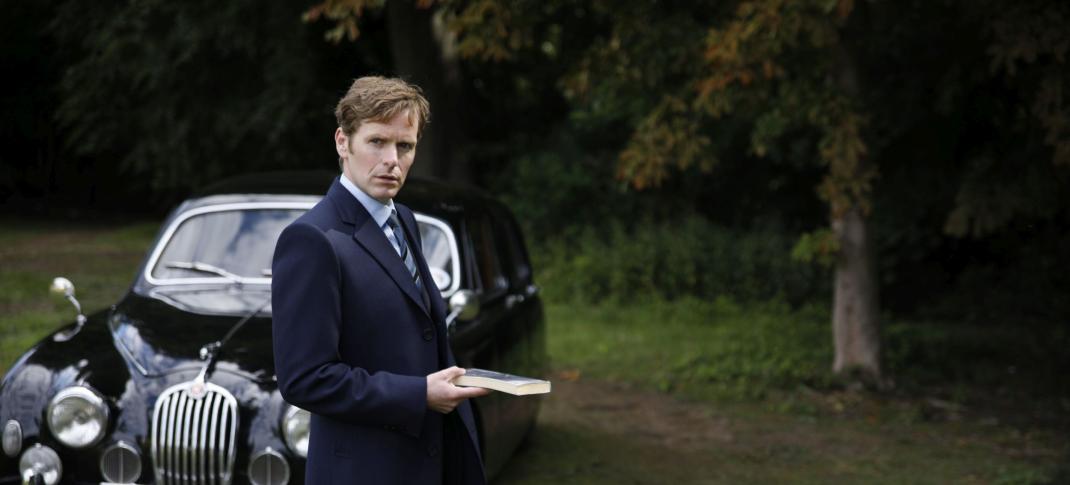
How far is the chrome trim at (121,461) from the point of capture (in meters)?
4.69

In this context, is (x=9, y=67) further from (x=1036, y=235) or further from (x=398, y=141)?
(x=398, y=141)

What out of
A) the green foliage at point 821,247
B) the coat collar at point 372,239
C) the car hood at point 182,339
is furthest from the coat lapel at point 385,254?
the green foliage at point 821,247

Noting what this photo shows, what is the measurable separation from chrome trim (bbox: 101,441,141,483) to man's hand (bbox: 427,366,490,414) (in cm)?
249

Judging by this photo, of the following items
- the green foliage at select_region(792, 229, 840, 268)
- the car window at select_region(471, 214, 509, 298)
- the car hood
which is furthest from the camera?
the green foliage at select_region(792, 229, 840, 268)

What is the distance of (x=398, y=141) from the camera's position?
271cm

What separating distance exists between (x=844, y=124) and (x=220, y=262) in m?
4.76

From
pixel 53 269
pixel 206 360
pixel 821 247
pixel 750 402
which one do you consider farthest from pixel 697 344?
pixel 53 269

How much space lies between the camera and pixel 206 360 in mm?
4906

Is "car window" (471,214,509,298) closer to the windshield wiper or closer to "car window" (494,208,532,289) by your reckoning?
"car window" (494,208,532,289)

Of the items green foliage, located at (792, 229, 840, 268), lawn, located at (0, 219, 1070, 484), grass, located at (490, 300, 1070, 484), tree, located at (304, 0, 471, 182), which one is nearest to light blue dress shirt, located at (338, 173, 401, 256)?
lawn, located at (0, 219, 1070, 484)

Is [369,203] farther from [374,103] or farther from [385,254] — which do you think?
[374,103]

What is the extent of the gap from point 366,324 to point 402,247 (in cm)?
26

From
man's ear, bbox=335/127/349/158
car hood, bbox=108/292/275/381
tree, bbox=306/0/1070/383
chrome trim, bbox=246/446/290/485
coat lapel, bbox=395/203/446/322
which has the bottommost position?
chrome trim, bbox=246/446/290/485

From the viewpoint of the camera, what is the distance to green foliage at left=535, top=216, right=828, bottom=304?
1479 cm
